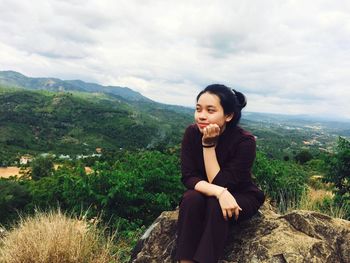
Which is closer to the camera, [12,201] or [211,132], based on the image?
[211,132]

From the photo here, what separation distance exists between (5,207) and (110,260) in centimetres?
1520

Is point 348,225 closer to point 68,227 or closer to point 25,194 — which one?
point 68,227

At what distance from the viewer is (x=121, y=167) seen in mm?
8578

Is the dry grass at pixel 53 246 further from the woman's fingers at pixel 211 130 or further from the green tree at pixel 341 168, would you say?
the green tree at pixel 341 168

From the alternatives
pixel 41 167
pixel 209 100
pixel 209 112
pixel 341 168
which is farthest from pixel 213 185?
pixel 41 167

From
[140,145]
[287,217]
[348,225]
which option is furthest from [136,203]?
[140,145]

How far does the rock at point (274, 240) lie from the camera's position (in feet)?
11.4

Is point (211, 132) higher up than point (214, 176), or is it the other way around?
point (211, 132)

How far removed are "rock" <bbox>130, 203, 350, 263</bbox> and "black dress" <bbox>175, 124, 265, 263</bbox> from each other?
0.24 m

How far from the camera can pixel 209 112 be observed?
3803mm

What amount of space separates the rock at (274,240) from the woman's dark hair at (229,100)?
120 centimetres

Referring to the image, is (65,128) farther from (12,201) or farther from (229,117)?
(229,117)

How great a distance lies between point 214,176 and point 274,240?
877mm

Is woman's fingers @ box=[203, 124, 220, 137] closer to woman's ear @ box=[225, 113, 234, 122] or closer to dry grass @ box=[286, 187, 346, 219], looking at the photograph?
woman's ear @ box=[225, 113, 234, 122]
